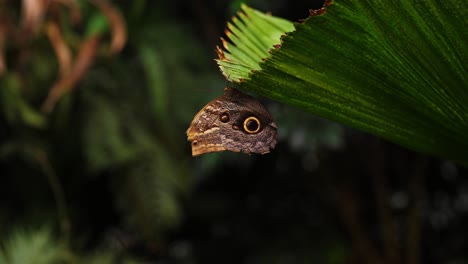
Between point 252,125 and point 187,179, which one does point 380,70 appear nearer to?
point 252,125

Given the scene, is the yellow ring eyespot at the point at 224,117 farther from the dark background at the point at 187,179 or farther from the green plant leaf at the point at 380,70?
the dark background at the point at 187,179

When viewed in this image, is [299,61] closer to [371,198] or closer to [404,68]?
[404,68]

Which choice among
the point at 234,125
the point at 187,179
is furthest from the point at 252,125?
the point at 187,179

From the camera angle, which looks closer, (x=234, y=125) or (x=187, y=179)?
(x=234, y=125)

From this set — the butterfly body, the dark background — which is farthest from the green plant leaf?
the dark background

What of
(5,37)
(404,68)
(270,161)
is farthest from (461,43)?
(270,161)

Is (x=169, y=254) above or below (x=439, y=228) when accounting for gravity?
below
